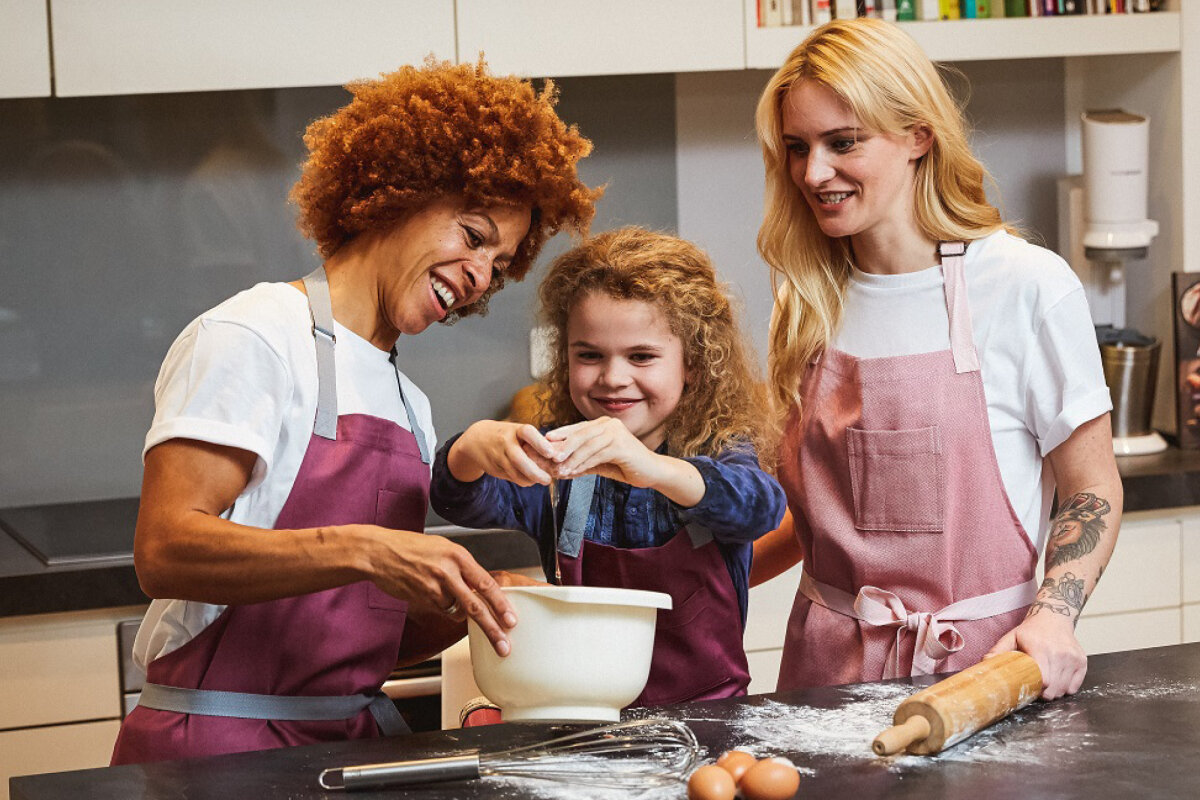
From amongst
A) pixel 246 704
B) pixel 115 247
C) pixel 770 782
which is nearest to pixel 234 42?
pixel 115 247

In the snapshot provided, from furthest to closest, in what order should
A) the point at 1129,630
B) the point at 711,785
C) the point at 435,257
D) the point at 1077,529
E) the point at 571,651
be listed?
the point at 1129,630 < the point at 1077,529 < the point at 435,257 < the point at 571,651 < the point at 711,785

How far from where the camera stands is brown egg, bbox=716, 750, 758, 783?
1010 mm

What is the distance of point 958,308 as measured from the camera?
1516mm

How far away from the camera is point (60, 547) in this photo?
2234 millimetres

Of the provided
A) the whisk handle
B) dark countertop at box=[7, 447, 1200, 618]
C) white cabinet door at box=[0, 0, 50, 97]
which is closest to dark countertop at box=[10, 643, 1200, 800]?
the whisk handle

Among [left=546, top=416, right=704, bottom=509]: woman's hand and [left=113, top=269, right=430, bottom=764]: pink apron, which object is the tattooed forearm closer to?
[left=546, top=416, right=704, bottom=509]: woman's hand

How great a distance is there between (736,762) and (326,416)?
0.50 metres

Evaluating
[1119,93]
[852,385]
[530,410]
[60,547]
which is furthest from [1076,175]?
[60,547]

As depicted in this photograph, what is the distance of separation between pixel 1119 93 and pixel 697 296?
5.62 ft

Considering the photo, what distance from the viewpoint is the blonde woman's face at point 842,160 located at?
58.1 inches

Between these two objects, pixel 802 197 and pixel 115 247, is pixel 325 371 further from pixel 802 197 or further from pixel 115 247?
pixel 115 247

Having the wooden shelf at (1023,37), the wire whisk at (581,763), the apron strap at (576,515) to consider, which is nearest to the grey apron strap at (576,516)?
the apron strap at (576,515)

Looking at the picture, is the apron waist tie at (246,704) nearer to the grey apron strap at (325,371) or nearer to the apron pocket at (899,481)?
the grey apron strap at (325,371)

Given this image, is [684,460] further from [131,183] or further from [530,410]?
[131,183]
